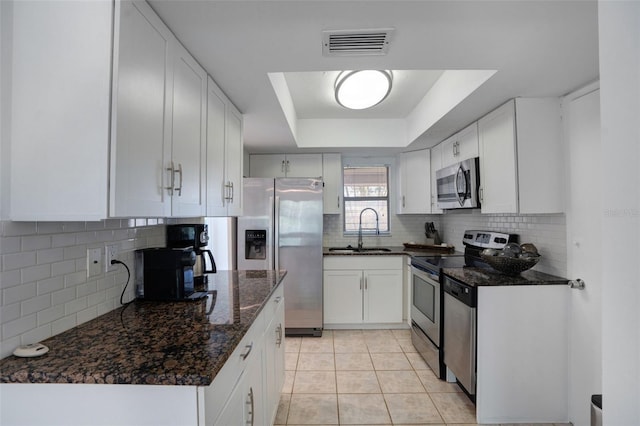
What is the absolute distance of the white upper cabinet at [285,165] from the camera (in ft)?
12.7

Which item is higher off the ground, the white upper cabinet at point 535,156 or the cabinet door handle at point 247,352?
the white upper cabinet at point 535,156

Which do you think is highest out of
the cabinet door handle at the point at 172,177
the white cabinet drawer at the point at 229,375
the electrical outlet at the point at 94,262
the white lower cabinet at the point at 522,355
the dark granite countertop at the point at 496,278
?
the cabinet door handle at the point at 172,177

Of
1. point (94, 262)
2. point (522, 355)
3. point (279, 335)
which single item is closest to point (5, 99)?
point (94, 262)

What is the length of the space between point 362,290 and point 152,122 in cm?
296

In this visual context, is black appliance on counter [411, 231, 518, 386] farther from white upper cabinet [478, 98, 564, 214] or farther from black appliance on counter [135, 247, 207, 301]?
black appliance on counter [135, 247, 207, 301]

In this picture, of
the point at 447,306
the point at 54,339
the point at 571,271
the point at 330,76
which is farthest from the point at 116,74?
the point at 571,271

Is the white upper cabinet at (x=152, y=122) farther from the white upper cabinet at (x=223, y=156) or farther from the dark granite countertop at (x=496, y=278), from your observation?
the dark granite countertop at (x=496, y=278)

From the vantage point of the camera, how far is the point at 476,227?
3170mm

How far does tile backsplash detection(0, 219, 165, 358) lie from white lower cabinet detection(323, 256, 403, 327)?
2.46m

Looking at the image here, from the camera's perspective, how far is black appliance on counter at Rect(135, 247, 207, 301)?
1552 millimetres

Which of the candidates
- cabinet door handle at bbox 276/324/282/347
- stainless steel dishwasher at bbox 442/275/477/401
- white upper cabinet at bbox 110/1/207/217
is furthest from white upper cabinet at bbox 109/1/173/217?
stainless steel dishwasher at bbox 442/275/477/401

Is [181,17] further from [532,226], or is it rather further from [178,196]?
[532,226]

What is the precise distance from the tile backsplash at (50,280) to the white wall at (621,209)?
1.62 metres

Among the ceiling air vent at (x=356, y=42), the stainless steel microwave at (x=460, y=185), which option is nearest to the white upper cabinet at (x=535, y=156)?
the stainless steel microwave at (x=460, y=185)
